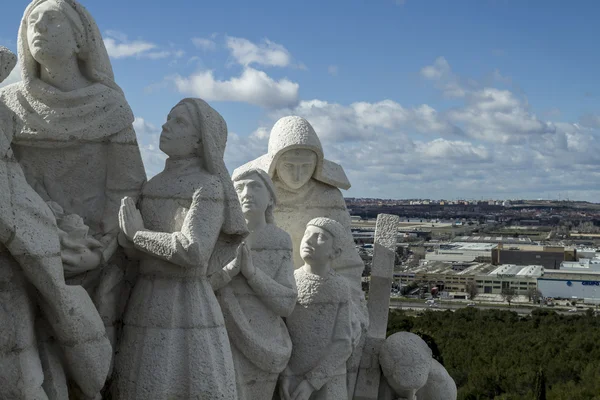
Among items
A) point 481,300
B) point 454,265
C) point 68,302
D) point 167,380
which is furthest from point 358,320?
point 454,265

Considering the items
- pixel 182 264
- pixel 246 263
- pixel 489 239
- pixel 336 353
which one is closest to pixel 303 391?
pixel 336 353

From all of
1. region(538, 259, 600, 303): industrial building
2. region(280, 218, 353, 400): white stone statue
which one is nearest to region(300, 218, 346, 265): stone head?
region(280, 218, 353, 400): white stone statue

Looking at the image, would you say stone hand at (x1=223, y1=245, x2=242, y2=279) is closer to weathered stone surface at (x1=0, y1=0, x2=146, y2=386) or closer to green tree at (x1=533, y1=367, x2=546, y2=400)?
weathered stone surface at (x1=0, y1=0, x2=146, y2=386)

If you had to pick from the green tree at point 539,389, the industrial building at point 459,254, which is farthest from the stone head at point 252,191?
the industrial building at point 459,254

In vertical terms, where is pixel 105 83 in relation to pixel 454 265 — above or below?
above

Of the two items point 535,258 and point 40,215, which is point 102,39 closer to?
point 40,215

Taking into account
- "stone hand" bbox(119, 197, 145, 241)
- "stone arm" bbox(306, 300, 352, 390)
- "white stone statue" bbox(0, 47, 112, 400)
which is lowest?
"stone arm" bbox(306, 300, 352, 390)

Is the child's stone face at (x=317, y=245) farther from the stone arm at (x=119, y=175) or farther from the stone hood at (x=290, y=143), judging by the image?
the stone arm at (x=119, y=175)
